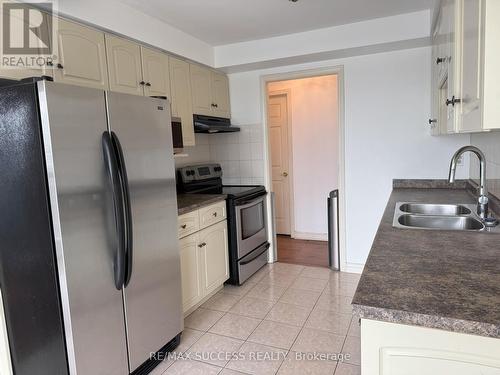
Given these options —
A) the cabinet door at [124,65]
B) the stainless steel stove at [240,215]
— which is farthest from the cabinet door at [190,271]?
the cabinet door at [124,65]

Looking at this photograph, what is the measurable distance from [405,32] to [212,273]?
2.59 m

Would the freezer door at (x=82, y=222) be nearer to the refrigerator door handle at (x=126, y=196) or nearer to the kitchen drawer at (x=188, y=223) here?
the refrigerator door handle at (x=126, y=196)

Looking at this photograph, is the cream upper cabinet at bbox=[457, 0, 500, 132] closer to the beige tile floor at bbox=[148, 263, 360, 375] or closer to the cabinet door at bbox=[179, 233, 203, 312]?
the beige tile floor at bbox=[148, 263, 360, 375]

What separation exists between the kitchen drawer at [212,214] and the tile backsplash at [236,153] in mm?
822

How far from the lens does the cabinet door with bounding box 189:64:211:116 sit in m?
3.14

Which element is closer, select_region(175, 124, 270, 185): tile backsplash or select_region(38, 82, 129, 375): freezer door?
select_region(38, 82, 129, 375): freezer door

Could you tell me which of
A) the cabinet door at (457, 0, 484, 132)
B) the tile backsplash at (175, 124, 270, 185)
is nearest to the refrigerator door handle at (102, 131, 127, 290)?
the cabinet door at (457, 0, 484, 132)

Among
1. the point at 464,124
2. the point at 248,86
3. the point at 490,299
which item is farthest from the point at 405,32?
the point at 490,299

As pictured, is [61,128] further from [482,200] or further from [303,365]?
[482,200]

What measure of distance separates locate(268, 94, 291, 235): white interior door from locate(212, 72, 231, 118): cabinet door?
1.14 metres

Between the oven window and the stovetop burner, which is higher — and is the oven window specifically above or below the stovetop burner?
below

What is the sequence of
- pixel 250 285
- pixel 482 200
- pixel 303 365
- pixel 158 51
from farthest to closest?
pixel 250 285, pixel 158 51, pixel 303 365, pixel 482 200

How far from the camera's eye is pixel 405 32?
274 cm

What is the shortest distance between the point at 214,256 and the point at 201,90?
1.60m
